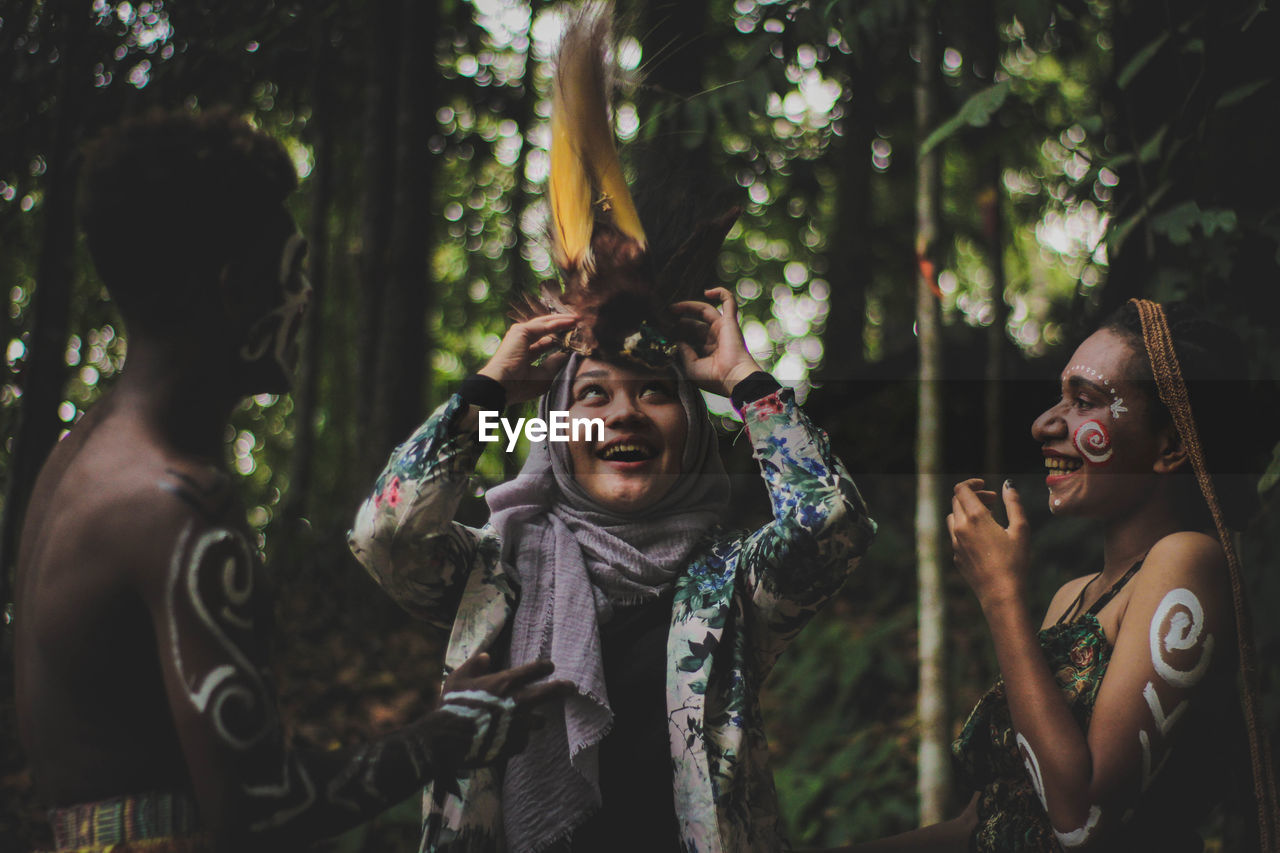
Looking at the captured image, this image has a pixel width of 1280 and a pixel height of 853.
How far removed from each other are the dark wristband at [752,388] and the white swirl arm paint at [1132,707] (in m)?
0.80

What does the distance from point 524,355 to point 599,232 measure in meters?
0.38

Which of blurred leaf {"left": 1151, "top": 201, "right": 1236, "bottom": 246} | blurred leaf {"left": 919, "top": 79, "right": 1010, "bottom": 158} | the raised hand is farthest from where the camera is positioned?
blurred leaf {"left": 919, "top": 79, "right": 1010, "bottom": 158}

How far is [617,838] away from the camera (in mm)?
2229

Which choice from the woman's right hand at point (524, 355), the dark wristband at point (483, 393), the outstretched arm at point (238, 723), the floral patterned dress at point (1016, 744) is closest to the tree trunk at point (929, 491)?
the floral patterned dress at point (1016, 744)

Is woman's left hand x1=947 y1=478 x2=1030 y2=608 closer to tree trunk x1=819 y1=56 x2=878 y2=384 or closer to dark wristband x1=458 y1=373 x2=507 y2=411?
dark wristband x1=458 y1=373 x2=507 y2=411

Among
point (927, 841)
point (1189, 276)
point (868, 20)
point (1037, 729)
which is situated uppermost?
point (868, 20)

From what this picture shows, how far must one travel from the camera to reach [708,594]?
232 centimetres

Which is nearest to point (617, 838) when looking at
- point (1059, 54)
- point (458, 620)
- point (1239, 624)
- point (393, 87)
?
point (458, 620)

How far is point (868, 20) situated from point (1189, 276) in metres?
1.36

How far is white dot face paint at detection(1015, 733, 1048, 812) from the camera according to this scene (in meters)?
1.93

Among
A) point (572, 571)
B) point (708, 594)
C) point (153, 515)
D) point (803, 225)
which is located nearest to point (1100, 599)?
point (708, 594)

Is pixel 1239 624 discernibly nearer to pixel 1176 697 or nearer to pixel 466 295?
pixel 1176 697

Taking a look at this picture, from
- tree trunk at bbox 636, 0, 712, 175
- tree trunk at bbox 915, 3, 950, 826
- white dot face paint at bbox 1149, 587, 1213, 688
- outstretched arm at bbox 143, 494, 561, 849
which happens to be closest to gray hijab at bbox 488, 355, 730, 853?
outstretched arm at bbox 143, 494, 561, 849

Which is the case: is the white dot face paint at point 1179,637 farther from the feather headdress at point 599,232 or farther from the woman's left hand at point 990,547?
the feather headdress at point 599,232
